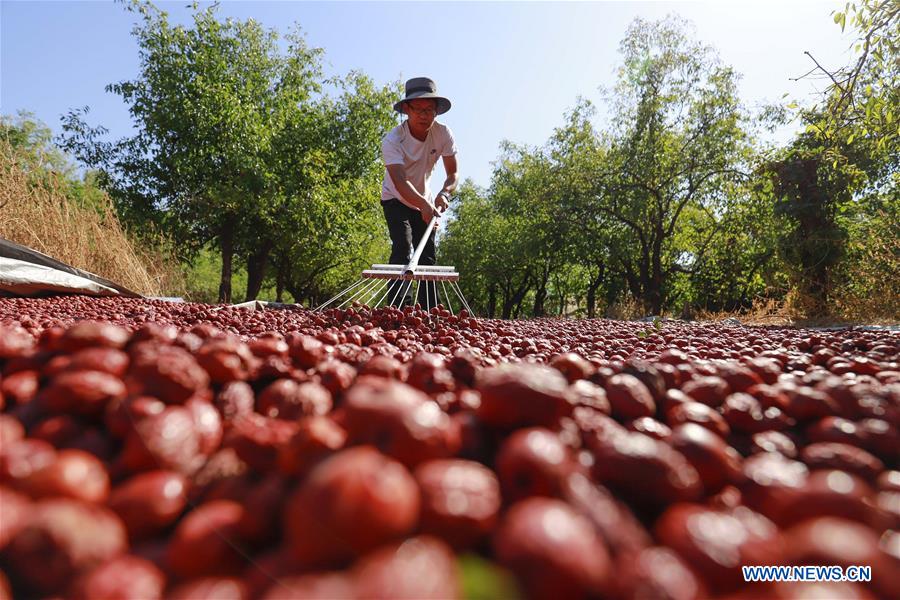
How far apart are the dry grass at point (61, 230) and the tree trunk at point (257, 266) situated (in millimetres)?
9776

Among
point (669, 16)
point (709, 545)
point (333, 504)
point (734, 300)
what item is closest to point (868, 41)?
Answer: point (709, 545)

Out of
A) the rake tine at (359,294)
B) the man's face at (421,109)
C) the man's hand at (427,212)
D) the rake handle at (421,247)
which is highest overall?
the man's face at (421,109)

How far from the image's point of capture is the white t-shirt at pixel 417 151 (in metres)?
6.58

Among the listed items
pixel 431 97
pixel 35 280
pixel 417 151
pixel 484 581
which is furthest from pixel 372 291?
pixel 484 581

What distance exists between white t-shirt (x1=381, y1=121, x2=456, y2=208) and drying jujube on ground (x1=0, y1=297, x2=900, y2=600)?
18.4ft

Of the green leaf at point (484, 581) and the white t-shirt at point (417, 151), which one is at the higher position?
the white t-shirt at point (417, 151)

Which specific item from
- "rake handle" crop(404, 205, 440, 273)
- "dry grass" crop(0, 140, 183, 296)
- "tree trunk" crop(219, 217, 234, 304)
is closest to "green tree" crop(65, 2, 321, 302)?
"tree trunk" crop(219, 217, 234, 304)

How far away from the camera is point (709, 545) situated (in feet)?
2.20

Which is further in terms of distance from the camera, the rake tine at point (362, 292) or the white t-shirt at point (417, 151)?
the white t-shirt at point (417, 151)

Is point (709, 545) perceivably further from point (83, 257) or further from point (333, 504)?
point (83, 257)

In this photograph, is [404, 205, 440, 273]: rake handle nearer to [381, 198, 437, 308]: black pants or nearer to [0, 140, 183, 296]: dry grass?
[381, 198, 437, 308]: black pants

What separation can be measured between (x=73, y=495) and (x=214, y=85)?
1897 cm

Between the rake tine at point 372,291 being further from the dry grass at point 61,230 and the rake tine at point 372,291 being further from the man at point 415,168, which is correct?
the dry grass at point 61,230

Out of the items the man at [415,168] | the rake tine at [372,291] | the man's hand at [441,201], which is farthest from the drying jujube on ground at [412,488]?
the man's hand at [441,201]
